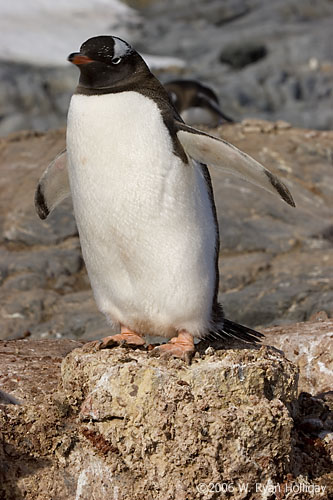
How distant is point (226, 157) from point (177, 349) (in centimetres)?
98

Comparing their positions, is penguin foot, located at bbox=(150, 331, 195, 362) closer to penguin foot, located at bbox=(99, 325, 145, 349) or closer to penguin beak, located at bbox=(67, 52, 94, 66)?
penguin foot, located at bbox=(99, 325, 145, 349)

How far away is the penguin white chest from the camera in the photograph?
380 cm

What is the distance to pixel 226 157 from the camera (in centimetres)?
398

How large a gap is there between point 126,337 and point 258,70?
1524cm

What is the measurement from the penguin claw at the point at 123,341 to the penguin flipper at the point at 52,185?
36.2 inches

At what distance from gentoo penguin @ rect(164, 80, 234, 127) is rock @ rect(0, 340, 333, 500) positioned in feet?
32.7

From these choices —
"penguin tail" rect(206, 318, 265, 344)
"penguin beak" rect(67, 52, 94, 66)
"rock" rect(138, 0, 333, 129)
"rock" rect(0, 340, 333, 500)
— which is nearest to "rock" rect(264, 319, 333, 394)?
"penguin tail" rect(206, 318, 265, 344)

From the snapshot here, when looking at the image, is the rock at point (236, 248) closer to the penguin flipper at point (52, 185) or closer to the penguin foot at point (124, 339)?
the penguin flipper at point (52, 185)

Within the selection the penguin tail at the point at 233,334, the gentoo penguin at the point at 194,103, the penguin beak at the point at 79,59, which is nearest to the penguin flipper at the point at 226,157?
the penguin beak at the point at 79,59

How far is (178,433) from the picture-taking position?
3418 mm

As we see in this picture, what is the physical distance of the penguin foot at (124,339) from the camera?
151 inches

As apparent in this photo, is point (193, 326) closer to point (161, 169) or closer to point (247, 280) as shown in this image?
point (161, 169)

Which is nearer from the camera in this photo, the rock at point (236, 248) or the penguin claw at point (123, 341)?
the penguin claw at point (123, 341)

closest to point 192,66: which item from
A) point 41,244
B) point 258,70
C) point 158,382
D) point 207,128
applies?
point 258,70
